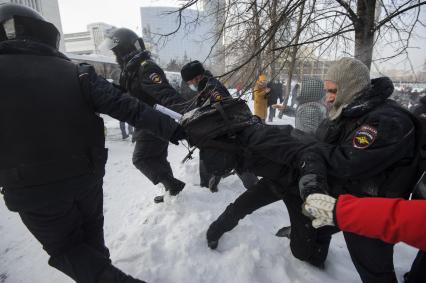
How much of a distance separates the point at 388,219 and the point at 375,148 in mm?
533

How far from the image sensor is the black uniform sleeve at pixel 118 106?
1562 mm

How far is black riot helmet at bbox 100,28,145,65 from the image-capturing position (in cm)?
302

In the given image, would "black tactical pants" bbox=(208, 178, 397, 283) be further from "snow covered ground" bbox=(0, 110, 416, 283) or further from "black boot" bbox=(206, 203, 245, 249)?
"snow covered ground" bbox=(0, 110, 416, 283)

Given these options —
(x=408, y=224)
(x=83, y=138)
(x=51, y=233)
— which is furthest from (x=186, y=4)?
(x=408, y=224)

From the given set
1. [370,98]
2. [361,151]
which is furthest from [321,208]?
[370,98]

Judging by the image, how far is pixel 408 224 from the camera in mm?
914

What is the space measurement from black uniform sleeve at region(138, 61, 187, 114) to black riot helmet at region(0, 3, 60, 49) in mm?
1123

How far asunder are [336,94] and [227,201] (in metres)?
1.96

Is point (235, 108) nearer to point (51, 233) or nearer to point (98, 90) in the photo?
point (98, 90)

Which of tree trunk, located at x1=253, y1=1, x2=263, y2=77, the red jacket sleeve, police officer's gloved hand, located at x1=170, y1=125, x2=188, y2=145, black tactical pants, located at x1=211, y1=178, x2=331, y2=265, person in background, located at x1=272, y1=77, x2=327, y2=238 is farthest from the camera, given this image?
person in background, located at x1=272, y1=77, x2=327, y2=238

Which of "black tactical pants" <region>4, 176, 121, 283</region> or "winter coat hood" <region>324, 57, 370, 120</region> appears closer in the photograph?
"black tactical pants" <region>4, 176, 121, 283</region>

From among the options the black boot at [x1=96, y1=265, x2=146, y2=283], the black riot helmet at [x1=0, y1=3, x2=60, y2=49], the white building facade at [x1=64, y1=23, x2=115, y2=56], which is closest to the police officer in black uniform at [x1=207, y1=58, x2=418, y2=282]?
the black boot at [x1=96, y1=265, x2=146, y2=283]

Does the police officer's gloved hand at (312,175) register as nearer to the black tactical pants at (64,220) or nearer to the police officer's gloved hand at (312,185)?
the police officer's gloved hand at (312,185)

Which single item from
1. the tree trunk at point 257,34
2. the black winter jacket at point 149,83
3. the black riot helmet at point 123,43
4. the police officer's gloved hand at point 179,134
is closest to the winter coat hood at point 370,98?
the police officer's gloved hand at point 179,134
